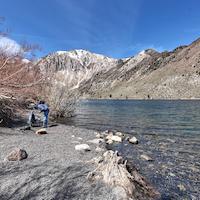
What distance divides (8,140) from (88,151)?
5164 mm

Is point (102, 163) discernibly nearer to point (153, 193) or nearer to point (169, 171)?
point (153, 193)

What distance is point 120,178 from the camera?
8945mm

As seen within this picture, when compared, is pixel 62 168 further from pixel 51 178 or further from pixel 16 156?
pixel 16 156

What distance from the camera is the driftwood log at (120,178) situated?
8.67 m

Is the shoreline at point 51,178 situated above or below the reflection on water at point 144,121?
above

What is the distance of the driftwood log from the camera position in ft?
28.5

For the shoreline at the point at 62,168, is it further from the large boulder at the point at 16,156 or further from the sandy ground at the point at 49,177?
the large boulder at the point at 16,156

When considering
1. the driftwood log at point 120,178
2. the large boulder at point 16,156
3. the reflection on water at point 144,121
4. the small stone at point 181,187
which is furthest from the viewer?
the reflection on water at point 144,121

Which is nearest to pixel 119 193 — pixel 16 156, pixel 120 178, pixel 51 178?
pixel 120 178

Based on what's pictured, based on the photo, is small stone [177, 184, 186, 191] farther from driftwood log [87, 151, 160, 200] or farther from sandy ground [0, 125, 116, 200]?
sandy ground [0, 125, 116, 200]

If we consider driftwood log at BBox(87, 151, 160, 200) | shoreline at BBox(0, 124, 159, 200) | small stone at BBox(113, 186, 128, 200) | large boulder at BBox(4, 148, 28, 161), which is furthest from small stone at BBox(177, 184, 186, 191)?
large boulder at BBox(4, 148, 28, 161)

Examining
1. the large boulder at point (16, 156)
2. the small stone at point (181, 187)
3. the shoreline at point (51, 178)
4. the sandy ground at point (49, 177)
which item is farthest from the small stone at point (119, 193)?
the large boulder at point (16, 156)

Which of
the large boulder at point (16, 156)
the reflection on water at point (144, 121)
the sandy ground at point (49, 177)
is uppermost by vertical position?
the large boulder at point (16, 156)

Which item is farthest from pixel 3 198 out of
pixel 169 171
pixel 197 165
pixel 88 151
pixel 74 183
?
pixel 197 165
